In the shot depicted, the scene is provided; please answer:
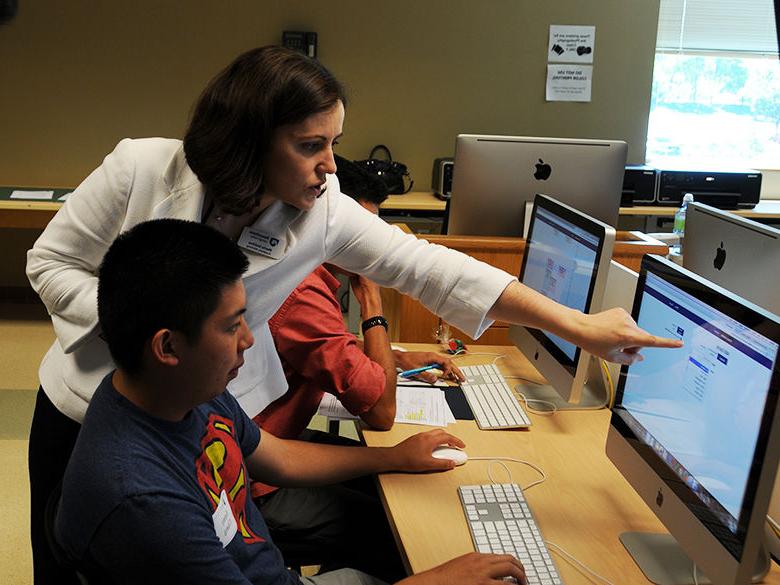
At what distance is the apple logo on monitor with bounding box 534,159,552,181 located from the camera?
2471 mm

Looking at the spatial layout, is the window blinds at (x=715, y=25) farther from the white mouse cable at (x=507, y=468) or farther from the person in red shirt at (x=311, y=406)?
the white mouse cable at (x=507, y=468)

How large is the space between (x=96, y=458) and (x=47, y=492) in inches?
Result: 27.5

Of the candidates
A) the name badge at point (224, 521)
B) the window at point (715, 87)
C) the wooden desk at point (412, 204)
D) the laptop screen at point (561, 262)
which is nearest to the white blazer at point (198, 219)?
the laptop screen at point (561, 262)

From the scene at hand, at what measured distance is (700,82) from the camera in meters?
5.41

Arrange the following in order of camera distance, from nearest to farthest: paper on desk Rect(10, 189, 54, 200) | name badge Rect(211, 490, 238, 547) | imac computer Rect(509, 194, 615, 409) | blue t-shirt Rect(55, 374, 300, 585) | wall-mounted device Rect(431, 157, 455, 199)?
blue t-shirt Rect(55, 374, 300, 585)
name badge Rect(211, 490, 238, 547)
imac computer Rect(509, 194, 615, 409)
paper on desk Rect(10, 189, 54, 200)
wall-mounted device Rect(431, 157, 455, 199)

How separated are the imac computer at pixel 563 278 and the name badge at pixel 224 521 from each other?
2.60 feet

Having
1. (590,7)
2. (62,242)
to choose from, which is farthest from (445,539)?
(590,7)

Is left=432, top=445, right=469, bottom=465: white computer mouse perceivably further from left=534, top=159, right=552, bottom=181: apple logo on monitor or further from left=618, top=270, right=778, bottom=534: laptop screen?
left=534, top=159, right=552, bottom=181: apple logo on monitor

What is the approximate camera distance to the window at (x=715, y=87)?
5.28 metres

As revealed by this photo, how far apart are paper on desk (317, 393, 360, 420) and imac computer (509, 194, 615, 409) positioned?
449 millimetres

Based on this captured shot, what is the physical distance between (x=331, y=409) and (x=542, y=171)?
1000 mm

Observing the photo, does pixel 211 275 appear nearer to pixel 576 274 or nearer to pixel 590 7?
pixel 576 274

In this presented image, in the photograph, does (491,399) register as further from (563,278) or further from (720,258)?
(720,258)

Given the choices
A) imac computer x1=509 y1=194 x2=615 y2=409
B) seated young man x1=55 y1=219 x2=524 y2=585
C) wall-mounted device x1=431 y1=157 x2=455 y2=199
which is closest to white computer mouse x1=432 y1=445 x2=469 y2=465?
imac computer x1=509 y1=194 x2=615 y2=409
